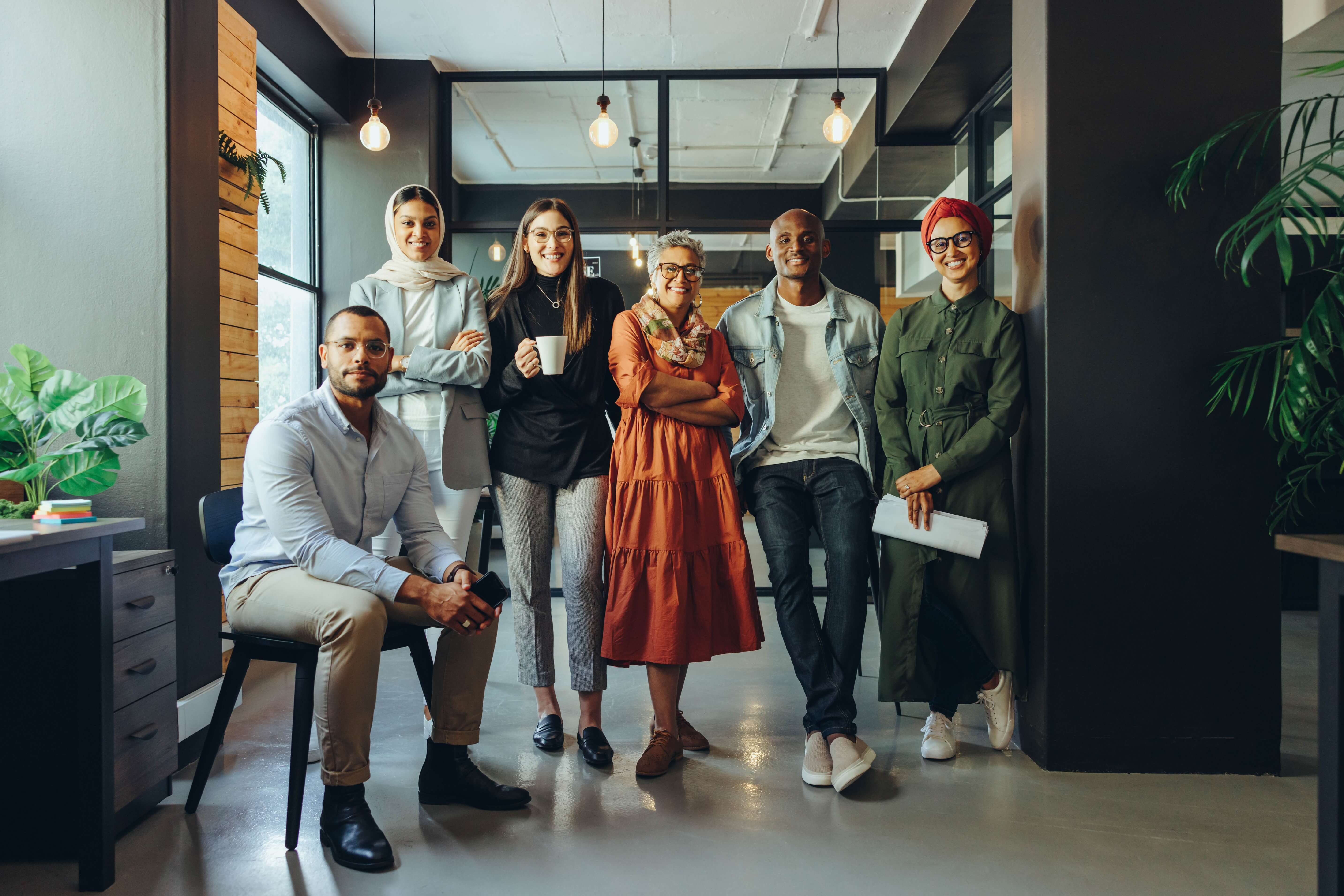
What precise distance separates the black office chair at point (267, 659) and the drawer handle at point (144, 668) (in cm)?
16

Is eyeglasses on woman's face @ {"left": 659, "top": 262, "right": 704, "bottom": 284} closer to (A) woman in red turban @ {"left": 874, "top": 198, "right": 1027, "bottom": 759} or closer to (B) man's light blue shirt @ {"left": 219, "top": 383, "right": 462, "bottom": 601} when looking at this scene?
(A) woman in red turban @ {"left": 874, "top": 198, "right": 1027, "bottom": 759}

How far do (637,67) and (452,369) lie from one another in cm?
353

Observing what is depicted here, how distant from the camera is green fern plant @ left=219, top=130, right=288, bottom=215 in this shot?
3.39m

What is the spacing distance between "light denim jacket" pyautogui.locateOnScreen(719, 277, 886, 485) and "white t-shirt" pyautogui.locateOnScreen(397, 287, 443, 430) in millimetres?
908

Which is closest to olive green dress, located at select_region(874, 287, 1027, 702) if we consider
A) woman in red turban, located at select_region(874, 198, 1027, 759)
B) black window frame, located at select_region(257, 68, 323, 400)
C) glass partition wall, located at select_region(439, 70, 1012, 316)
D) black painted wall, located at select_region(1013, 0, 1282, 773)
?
Result: woman in red turban, located at select_region(874, 198, 1027, 759)

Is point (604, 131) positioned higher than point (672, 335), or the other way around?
point (604, 131)

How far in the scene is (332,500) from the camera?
Answer: 6.88 feet

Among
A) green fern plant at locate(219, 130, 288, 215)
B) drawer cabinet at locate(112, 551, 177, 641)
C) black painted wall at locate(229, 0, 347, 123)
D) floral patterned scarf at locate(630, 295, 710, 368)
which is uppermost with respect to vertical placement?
black painted wall at locate(229, 0, 347, 123)

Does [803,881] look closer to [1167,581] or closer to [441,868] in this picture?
[441,868]

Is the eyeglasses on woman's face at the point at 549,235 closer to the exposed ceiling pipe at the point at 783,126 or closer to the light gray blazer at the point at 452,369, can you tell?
the light gray blazer at the point at 452,369

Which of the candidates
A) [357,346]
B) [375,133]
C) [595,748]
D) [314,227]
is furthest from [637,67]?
[595,748]

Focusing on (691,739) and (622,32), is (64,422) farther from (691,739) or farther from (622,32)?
(622,32)

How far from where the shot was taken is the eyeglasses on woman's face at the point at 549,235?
8.11ft

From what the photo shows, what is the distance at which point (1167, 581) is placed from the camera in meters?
2.37
